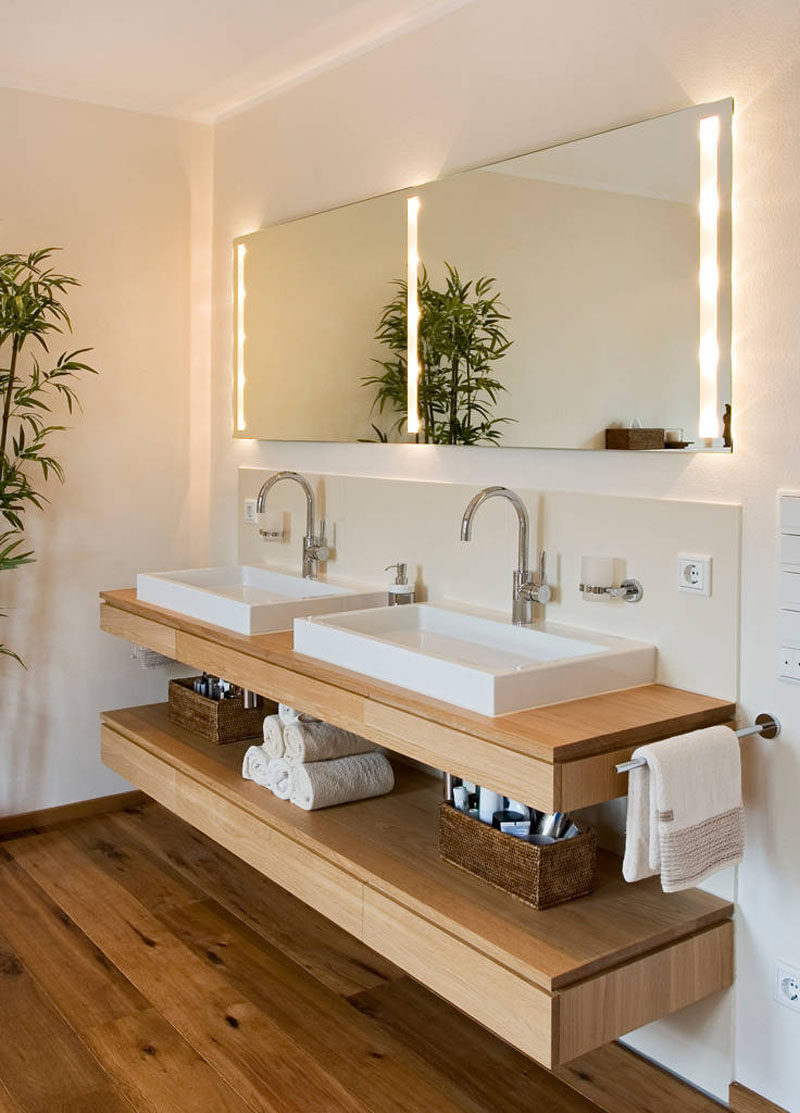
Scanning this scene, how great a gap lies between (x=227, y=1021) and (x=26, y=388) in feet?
6.89

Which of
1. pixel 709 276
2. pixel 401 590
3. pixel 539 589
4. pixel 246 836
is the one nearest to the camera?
pixel 709 276

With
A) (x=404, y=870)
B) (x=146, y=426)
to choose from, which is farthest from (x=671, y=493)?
(x=146, y=426)

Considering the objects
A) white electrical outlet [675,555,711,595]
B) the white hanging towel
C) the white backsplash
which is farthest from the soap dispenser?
the white hanging towel

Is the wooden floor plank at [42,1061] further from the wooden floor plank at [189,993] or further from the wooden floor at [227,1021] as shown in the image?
the wooden floor plank at [189,993]

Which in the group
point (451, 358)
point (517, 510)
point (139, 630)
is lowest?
point (139, 630)

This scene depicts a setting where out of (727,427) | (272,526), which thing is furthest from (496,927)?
(272,526)

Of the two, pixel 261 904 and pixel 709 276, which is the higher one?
pixel 709 276

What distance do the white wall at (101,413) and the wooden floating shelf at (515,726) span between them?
1325 millimetres

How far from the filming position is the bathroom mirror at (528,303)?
2.15m

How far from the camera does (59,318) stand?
11.7ft

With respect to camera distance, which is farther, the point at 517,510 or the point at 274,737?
the point at 274,737

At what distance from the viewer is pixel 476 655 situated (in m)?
2.54

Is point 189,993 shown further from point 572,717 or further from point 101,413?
point 101,413

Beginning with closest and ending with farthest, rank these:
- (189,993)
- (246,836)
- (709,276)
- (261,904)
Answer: (709,276) < (189,993) < (246,836) < (261,904)
